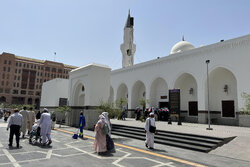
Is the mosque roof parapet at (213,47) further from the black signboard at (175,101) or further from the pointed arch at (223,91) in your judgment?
the black signboard at (175,101)

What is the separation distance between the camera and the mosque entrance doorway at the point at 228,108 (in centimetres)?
1540

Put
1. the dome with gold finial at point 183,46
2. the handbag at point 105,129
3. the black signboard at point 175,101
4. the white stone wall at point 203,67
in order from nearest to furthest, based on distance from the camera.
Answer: the handbag at point 105,129
the white stone wall at point 203,67
the black signboard at point 175,101
the dome with gold finial at point 183,46

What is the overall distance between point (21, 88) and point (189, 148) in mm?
61506

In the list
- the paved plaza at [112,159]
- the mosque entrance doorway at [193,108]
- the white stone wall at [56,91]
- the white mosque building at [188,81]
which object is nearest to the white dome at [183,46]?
the white mosque building at [188,81]

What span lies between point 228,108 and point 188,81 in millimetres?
4610

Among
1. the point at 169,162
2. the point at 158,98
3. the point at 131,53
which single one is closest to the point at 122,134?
the point at 169,162

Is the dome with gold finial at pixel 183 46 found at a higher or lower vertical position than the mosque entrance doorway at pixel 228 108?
higher

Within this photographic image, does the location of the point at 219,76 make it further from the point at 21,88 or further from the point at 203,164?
the point at 21,88

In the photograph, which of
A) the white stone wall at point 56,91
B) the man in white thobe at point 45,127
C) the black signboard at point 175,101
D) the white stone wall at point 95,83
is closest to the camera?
the man in white thobe at point 45,127

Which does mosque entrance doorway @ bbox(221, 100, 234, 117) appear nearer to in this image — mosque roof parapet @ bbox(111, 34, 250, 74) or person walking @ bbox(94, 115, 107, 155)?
mosque roof parapet @ bbox(111, 34, 250, 74)

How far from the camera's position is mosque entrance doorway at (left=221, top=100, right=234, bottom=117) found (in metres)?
15.4

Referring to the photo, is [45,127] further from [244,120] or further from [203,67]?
[203,67]

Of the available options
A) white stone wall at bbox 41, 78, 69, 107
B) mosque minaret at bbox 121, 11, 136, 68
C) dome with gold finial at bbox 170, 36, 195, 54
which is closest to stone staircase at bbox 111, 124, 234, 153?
white stone wall at bbox 41, 78, 69, 107

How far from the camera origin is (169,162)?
5754 mm
